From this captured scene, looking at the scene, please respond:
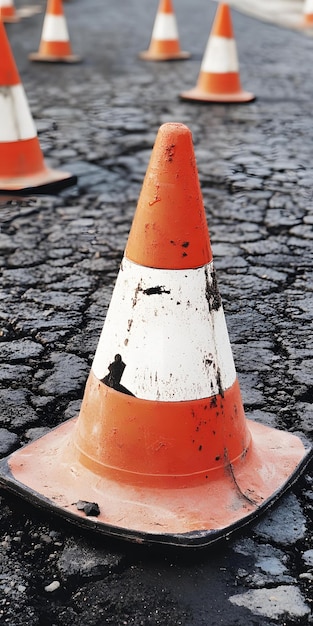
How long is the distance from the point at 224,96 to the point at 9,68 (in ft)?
10.6

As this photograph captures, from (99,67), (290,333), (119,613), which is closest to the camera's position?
(119,613)

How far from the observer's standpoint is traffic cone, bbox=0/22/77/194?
489 cm

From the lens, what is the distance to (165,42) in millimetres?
10367

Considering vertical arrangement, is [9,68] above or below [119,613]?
above

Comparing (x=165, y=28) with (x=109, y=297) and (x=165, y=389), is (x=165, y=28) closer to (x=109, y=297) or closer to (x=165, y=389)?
(x=109, y=297)

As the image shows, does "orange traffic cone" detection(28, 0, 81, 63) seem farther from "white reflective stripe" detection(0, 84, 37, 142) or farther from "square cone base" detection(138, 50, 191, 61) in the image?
"white reflective stripe" detection(0, 84, 37, 142)

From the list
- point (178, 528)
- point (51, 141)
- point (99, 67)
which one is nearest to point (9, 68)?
point (51, 141)

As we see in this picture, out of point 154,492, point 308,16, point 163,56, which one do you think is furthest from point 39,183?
point 308,16

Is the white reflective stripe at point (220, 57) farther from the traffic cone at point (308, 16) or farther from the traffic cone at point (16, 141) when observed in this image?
the traffic cone at point (308, 16)

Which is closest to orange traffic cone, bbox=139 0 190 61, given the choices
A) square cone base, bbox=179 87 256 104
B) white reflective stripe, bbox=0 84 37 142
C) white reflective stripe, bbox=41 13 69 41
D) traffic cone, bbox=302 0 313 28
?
white reflective stripe, bbox=41 13 69 41

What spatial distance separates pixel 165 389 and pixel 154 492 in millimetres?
266

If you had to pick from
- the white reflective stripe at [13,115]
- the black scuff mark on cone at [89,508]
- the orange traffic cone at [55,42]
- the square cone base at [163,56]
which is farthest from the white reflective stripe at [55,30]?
the black scuff mark on cone at [89,508]

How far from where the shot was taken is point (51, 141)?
20.2 feet

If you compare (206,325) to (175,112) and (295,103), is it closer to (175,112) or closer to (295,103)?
(175,112)
